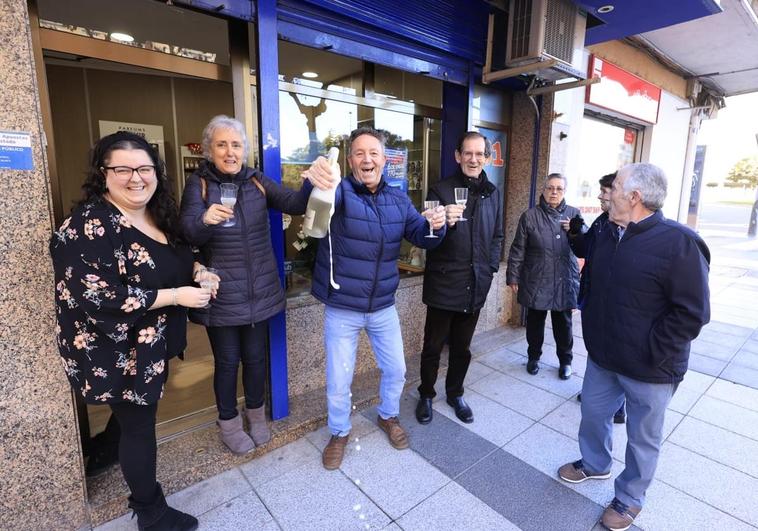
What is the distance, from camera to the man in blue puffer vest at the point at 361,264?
233 centimetres

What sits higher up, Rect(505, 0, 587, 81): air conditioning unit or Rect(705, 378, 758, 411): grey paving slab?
Rect(505, 0, 587, 81): air conditioning unit

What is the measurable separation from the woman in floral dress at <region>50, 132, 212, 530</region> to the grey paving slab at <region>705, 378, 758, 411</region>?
159 inches

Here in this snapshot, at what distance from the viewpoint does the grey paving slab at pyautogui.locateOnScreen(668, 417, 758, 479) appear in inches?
102

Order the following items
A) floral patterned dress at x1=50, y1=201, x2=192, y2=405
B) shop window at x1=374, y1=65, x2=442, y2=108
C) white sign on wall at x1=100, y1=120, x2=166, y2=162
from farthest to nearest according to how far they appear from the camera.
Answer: white sign on wall at x1=100, y1=120, x2=166, y2=162 → shop window at x1=374, y1=65, x2=442, y2=108 → floral patterned dress at x1=50, y1=201, x2=192, y2=405

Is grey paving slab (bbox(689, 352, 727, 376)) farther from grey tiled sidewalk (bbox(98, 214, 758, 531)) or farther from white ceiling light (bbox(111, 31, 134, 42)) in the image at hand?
white ceiling light (bbox(111, 31, 134, 42))

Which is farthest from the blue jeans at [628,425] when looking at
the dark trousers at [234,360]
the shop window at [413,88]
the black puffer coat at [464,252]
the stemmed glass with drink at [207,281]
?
the shop window at [413,88]

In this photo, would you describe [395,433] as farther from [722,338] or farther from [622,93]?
[622,93]

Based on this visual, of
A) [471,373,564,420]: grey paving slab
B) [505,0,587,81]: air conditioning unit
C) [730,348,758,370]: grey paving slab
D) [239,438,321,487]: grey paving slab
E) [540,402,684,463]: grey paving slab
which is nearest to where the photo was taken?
[239,438,321,487]: grey paving slab

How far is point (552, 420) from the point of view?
9.96ft

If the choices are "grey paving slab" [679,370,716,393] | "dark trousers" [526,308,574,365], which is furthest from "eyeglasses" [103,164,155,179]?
"grey paving slab" [679,370,716,393]

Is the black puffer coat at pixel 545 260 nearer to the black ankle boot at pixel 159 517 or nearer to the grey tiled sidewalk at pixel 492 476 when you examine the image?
the grey tiled sidewalk at pixel 492 476

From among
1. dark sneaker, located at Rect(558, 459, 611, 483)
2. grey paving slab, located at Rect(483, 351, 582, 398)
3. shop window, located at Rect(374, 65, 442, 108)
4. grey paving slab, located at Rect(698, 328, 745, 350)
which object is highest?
shop window, located at Rect(374, 65, 442, 108)

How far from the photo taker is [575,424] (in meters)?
2.98

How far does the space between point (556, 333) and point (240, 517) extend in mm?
2824
